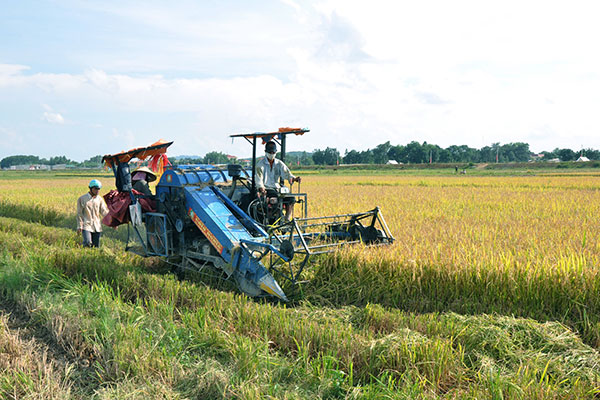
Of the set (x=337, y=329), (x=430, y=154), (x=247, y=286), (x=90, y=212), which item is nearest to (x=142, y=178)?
(x=90, y=212)

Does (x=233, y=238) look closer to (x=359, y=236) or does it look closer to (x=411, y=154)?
(x=359, y=236)

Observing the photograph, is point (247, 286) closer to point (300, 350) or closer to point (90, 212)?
point (300, 350)

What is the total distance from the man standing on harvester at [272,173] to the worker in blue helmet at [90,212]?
10.7 feet

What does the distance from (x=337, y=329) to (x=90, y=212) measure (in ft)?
19.6

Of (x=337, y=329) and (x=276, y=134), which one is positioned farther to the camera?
(x=276, y=134)

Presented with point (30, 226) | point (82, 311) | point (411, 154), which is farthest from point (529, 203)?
point (411, 154)

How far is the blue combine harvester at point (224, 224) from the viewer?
6.33 m

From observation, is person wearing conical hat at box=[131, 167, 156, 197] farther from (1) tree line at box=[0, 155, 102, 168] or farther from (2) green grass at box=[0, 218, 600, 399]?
(1) tree line at box=[0, 155, 102, 168]

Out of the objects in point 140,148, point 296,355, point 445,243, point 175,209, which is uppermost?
point 140,148

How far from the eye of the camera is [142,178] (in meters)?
8.37

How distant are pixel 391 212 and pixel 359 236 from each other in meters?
4.69

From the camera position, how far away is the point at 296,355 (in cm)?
423

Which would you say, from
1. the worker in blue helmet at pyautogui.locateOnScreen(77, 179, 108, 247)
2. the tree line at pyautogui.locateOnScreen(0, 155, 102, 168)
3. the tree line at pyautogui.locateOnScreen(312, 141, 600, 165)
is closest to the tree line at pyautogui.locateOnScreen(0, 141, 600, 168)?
the tree line at pyautogui.locateOnScreen(312, 141, 600, 165)

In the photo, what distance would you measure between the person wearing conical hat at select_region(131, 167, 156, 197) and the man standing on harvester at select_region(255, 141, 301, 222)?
2.17 m
